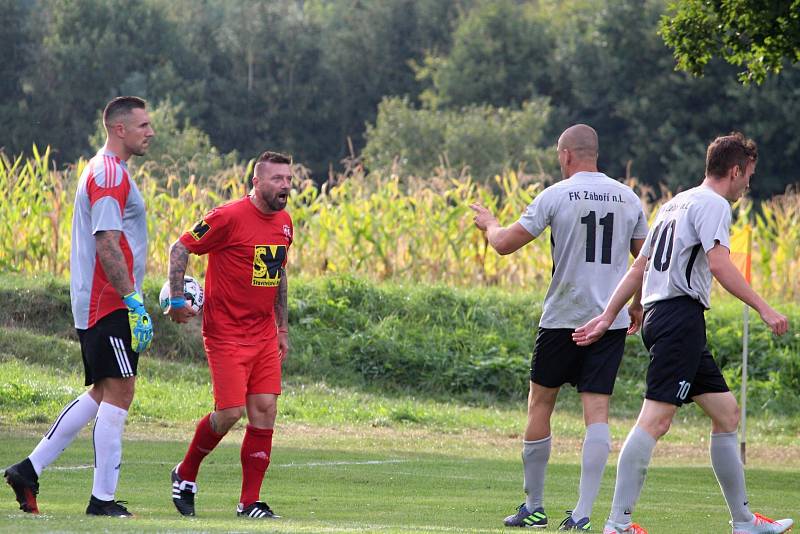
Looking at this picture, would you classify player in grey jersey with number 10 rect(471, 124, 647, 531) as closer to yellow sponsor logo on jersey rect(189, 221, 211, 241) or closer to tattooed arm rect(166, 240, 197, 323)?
yellow sponsor logo on jersey rect(189, 221, 211, 241)

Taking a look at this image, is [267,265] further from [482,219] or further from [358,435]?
[358,435]

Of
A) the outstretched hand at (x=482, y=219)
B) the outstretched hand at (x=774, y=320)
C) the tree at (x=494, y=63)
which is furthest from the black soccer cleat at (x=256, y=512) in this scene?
the tree at (x=494, y=63)

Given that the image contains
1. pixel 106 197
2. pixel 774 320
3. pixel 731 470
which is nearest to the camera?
pixel 774 320

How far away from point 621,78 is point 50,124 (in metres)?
22.9

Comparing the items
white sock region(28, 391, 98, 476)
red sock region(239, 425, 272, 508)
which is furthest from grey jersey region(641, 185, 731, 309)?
white sock region(28, 391, 98, 476)

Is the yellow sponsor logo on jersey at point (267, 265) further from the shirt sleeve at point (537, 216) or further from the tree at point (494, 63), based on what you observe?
the tree at point (494, 63)

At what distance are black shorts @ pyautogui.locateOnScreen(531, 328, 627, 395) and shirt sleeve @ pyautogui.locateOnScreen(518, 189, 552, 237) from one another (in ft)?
1.92

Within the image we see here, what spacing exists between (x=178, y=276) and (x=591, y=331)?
2383 mm

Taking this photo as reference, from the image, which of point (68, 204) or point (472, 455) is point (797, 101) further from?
point (472, 455)

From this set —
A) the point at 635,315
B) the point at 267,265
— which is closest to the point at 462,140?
the point at 635,315

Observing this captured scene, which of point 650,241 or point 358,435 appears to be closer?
point 650,241

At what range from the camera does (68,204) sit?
22.2m

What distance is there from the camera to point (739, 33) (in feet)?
49.0

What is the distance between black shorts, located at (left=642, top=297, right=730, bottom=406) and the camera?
777 cm
